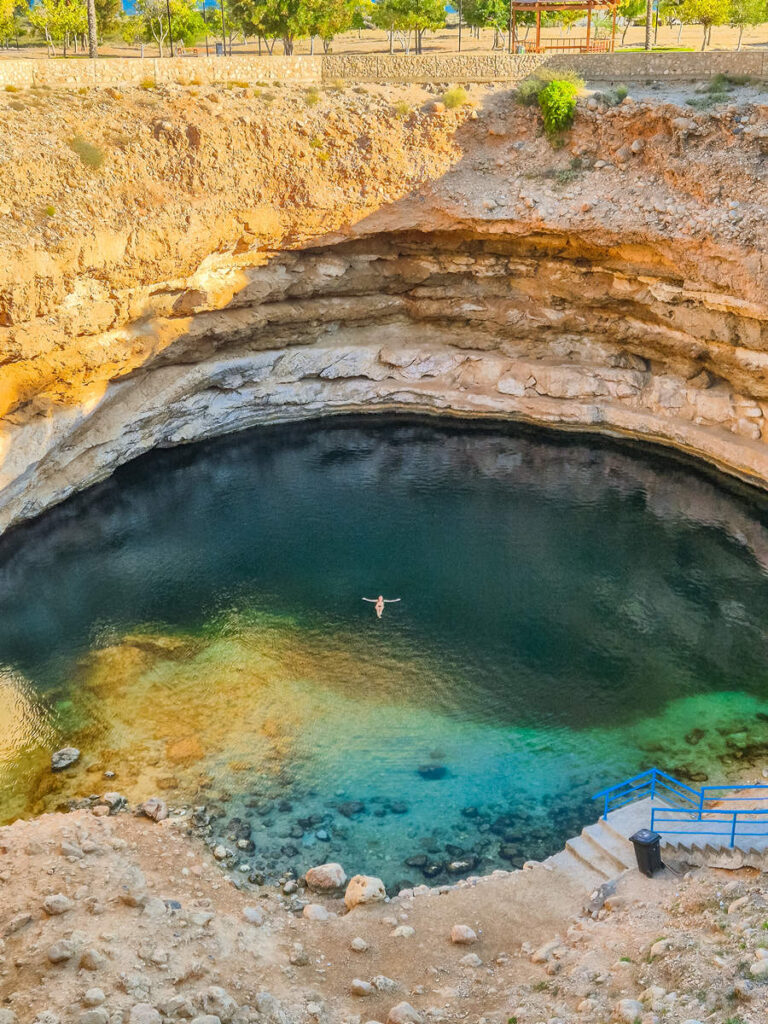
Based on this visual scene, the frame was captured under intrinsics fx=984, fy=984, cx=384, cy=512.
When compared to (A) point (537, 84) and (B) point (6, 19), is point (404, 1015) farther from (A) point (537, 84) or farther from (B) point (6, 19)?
(B) point (6, 19)

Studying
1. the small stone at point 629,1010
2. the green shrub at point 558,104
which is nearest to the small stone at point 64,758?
the small stone at point 629,1010

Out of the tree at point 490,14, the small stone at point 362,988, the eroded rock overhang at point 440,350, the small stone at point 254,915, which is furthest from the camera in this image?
the tree at point 490,14

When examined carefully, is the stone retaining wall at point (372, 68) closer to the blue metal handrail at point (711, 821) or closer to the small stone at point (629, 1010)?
the blue metal handrail at point (711, 821)

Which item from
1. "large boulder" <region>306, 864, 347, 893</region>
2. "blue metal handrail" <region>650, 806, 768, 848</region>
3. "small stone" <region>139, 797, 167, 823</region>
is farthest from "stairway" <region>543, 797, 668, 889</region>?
"small stone" <region>139, 797, 167, 823</region>

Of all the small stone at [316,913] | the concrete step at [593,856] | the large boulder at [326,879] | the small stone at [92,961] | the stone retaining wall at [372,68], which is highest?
the stone retaining wall at [372,68]

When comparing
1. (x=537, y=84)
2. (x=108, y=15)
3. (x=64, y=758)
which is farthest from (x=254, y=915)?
Result: (x=108, y=15)

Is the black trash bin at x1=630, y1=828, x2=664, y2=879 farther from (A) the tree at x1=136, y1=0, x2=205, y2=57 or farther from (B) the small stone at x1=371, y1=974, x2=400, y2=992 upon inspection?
(A) the tree at x1=136, y1=0, x2=205, y2=57

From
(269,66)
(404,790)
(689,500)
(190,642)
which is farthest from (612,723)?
(269,66)
